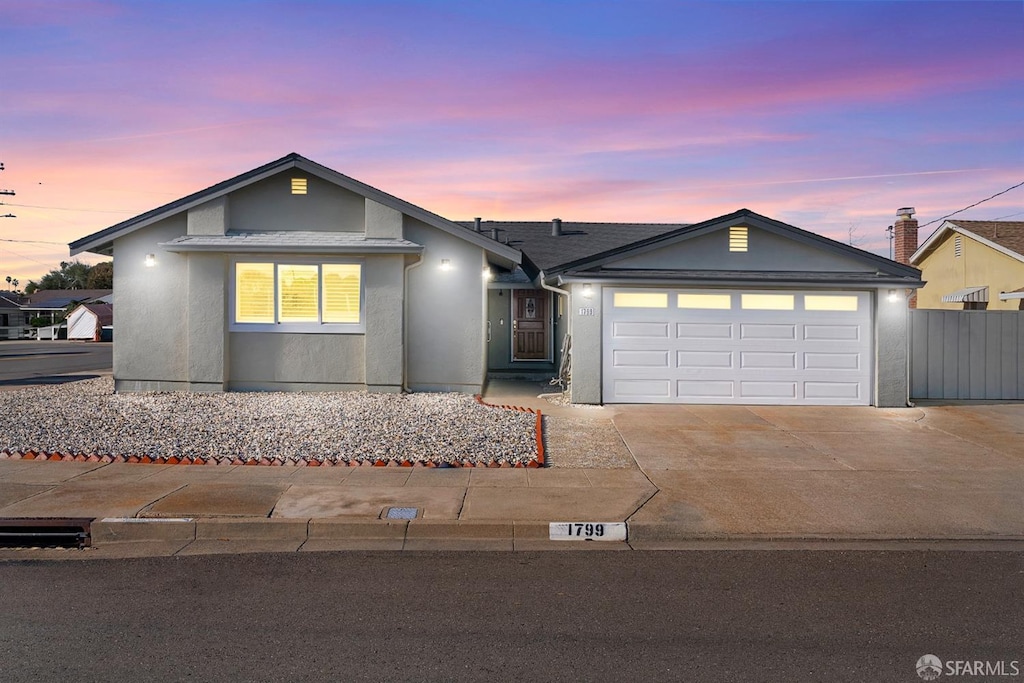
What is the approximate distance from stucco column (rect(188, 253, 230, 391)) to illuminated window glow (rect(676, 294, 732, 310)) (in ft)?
29.0

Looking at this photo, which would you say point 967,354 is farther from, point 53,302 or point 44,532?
point 53,302

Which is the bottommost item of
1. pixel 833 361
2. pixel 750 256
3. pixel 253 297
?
pixel 833 361

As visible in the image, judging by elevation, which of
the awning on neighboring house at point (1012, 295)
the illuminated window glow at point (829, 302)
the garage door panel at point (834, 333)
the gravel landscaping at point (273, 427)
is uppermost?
the awning on neighboring house at point (1012, 295)

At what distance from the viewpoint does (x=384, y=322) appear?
591 inches

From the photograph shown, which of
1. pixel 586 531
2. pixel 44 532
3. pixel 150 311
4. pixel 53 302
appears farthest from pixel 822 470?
pixel 53 302

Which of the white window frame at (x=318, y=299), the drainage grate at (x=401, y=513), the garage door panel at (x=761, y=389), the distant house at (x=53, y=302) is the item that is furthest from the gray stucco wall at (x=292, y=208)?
the distant house at (x=53, y=302)

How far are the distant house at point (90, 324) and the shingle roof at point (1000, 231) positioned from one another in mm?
47666

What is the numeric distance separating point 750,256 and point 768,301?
35.5 inches

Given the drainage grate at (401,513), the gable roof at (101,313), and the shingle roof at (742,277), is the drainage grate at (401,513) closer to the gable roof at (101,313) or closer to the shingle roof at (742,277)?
the shingle roof at (742,277)

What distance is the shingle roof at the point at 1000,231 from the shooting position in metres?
23.7

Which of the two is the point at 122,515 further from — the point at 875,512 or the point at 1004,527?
the point at 1004,527

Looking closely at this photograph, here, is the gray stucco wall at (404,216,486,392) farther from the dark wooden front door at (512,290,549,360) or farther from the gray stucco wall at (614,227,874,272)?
the dark wooden front door at (512,290,549,360)

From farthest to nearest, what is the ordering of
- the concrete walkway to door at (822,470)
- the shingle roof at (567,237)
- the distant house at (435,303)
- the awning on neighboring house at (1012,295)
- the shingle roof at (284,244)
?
the awning on neighboring house at (1012,295)
the shingle roof at (567,237)
the shingle roof at (284,244)
the distant house at (435,303)
the concrete walkway to door at (822,470)

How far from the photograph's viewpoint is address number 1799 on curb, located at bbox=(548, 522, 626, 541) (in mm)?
6680
